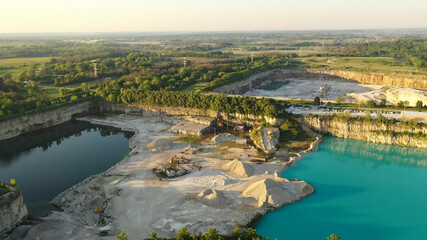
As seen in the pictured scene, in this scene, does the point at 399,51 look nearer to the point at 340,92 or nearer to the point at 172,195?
the point at 340,92

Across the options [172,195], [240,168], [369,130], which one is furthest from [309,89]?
[172,195]

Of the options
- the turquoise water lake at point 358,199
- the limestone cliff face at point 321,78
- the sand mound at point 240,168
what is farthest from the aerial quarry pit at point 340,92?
the sand mound at point 240,168

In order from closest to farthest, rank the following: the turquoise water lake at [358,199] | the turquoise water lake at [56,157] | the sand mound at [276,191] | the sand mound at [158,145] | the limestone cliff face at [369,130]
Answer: the turquoise water lake at [358,199] → the sand mound at [276,191] → the turquoise water lake at [56,157] → the limestone cliff face at [369,130] → the sand mound at [158,145]

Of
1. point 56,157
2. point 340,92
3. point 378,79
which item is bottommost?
point 56,157

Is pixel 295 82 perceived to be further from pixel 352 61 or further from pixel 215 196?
pixel 215 196

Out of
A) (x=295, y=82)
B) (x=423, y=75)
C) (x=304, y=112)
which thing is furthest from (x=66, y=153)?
(x=423, y=75)

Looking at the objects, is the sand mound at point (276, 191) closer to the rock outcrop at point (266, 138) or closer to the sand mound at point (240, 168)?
the sand mound at point (240, 168)
